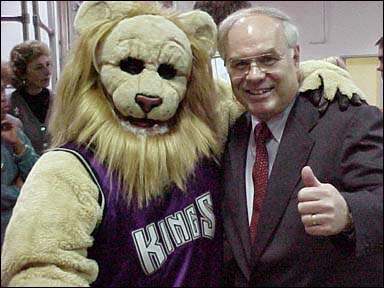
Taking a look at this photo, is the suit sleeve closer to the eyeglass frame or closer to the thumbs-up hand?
the thumbs-up hand

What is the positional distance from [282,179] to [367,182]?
0.10 m

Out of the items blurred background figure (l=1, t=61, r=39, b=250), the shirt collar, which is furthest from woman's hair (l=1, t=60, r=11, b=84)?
the shirt collar

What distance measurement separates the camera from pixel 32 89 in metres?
0.67

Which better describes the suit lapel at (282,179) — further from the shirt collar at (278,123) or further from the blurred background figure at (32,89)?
the blurred background figure at (32,89)

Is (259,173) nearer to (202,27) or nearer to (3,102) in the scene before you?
(202,27)

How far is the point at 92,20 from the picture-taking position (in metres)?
0.74

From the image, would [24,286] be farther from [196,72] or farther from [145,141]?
[196,72]

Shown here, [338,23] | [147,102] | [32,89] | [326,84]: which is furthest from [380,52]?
[32,89]

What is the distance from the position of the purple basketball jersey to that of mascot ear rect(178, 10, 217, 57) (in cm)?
19

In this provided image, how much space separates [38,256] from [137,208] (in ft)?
0.41

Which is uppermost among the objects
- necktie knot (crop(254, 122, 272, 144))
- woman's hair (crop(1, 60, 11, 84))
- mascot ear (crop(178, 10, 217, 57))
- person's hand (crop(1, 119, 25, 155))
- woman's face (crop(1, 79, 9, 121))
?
mascot ear (crop(178, 10, 217, 57))

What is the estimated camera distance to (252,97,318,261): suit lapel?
2.39 feet

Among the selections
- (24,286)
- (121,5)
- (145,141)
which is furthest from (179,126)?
(24,286)

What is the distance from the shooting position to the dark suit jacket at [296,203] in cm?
66
